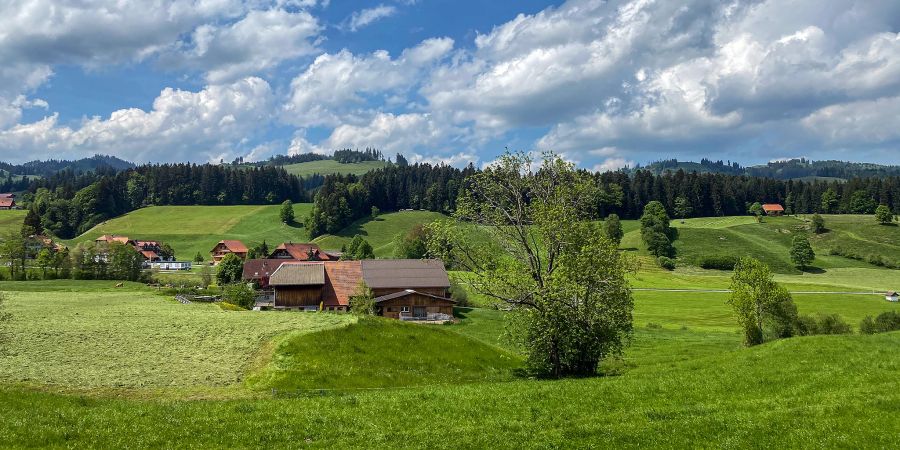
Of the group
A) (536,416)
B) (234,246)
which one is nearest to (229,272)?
(234,246)

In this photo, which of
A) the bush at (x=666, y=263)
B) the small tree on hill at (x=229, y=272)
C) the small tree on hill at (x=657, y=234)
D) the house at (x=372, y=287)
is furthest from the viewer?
the small tree on hill at (x=657, y=234)

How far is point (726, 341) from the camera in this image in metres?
62.3

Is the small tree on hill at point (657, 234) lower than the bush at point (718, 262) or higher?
higher

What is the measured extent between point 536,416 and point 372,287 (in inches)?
3009

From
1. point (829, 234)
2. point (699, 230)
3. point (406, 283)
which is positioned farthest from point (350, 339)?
point (829, 234)

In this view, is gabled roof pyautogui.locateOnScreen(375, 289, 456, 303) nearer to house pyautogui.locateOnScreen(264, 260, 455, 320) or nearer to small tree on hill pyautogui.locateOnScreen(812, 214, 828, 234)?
house pyautogui.locateOnScreen(264, 260, 455, 320)

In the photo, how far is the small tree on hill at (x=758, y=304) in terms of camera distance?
57250mm

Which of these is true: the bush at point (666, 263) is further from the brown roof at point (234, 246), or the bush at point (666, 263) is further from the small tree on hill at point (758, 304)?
the brown roof at point (234, 246)

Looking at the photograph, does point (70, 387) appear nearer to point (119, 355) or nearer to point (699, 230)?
point (119, 355)

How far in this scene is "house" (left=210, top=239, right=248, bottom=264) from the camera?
180 meters

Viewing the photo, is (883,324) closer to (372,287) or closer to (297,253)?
(372,287)

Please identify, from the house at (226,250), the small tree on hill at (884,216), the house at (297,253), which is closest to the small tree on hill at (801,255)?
the small tree on hill at (884,216)

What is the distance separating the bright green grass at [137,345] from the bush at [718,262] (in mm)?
138428

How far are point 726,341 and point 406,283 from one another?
53.0 m
